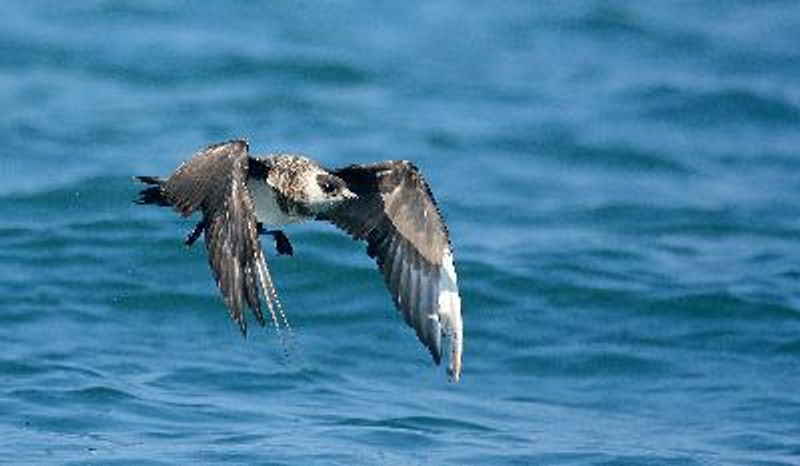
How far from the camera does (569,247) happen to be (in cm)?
1725

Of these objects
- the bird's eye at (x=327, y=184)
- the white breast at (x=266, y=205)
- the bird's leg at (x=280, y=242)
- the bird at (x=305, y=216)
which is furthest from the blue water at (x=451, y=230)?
the bird's eye at (x=327, y=184)

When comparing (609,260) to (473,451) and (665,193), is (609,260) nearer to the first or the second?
(665,193)

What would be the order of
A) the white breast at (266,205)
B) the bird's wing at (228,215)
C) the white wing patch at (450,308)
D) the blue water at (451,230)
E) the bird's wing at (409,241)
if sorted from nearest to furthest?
the bird's wing at (228,215), the white breast at (266,205), the bird's wing at (409,241), the white wing patch at (450,308), the blue water at (451,230)

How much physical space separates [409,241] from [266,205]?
95 cm

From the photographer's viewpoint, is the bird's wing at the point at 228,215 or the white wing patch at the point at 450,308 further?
the white wing patch at the point at 450,308

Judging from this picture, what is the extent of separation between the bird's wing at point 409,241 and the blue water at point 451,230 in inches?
50.2

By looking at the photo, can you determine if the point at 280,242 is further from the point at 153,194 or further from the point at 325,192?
the point at 153,194

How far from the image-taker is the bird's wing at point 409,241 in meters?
11.3

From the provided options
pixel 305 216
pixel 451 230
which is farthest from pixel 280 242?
pixel 451 230

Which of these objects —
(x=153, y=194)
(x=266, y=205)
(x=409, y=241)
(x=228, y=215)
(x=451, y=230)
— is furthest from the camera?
(x=451, y=230)

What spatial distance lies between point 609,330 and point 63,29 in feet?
25.6

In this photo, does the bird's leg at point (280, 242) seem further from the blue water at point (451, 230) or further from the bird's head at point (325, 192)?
the blue water at point (451, 230)

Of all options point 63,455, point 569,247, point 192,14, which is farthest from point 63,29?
point 63,455

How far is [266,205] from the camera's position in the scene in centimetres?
1077
